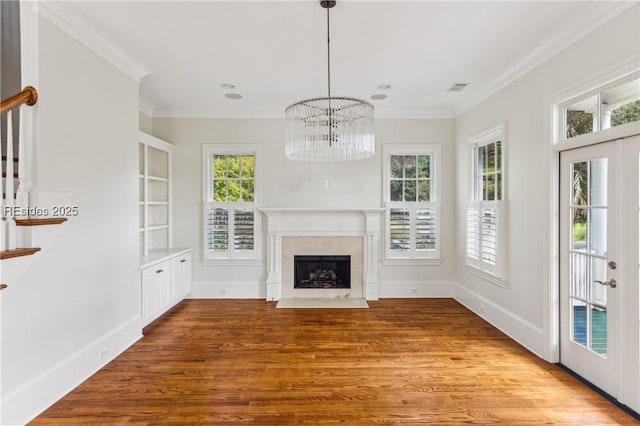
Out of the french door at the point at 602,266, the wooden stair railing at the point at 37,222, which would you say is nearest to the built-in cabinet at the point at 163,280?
the wooden stair railing at the point at 37,222

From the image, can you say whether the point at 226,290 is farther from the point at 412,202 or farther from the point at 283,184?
the point at 412,202

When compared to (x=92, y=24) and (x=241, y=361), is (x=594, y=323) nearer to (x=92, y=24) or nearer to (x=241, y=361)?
(x=241, y=361)

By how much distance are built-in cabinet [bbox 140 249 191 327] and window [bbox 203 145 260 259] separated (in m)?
0.46

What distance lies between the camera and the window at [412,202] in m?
4.96

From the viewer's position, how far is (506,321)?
11.7 feet

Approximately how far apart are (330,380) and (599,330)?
2168 mm

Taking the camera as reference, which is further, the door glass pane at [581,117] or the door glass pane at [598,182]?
the door glass pane at [581,117]

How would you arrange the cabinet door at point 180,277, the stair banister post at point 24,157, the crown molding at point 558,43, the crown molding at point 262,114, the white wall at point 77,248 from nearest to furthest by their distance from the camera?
the stair banister post at point 24,157 < the white wall at point 77,248 < the crown molding at point 558,43 < the cabinet door at point 180,277 < the crown molding at point 262,114

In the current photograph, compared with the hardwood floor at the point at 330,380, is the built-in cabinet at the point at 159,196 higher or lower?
higher

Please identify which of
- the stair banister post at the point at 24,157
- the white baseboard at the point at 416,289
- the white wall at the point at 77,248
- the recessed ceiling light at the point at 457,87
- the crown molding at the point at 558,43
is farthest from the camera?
the white baseboard at the point at 416,289

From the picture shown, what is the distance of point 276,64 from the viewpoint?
10.9ft

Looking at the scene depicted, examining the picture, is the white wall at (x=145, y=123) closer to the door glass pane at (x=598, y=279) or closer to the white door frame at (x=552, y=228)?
the white door frame at (x=552, y=228)

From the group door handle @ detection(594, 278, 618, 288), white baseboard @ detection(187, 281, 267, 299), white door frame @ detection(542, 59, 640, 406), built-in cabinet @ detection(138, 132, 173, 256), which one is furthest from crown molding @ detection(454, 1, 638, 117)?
built-in cabinet @ detection(138, 132, 173, 256)

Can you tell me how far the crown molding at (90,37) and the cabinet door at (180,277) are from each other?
2345 millimetres
